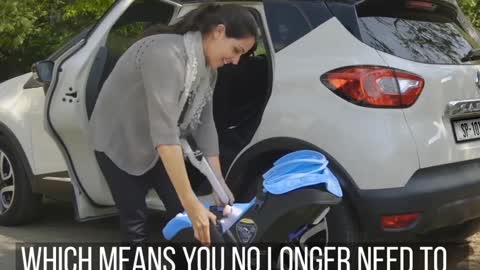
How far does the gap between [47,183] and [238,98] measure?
61.8 inches

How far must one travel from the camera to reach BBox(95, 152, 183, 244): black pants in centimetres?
332

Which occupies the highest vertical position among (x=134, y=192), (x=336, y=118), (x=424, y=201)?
(x=336, y=118)

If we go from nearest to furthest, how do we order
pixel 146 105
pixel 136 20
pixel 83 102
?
pixel 146 105, pixel 83 102, pixel 136 20

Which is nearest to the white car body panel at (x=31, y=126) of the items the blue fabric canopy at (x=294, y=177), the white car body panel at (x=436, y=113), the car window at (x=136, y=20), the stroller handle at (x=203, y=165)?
the car window at (x=136, y=20)

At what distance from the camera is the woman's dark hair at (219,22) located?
2.95 m

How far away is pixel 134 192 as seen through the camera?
333 cm

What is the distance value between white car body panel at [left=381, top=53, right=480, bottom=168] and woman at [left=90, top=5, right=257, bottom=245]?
42.2 inches

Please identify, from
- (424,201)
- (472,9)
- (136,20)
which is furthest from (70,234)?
Answer: (472,9)

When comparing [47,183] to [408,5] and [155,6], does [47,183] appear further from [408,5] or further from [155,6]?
[408,5]

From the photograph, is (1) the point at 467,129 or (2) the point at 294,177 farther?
(1) the point at 467,129

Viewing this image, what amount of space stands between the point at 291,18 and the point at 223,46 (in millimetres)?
1157

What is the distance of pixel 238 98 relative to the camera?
15.6ft

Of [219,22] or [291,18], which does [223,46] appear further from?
[291,18]

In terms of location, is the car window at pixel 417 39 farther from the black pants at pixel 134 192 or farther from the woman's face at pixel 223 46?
the black pants at pixel 134 192
